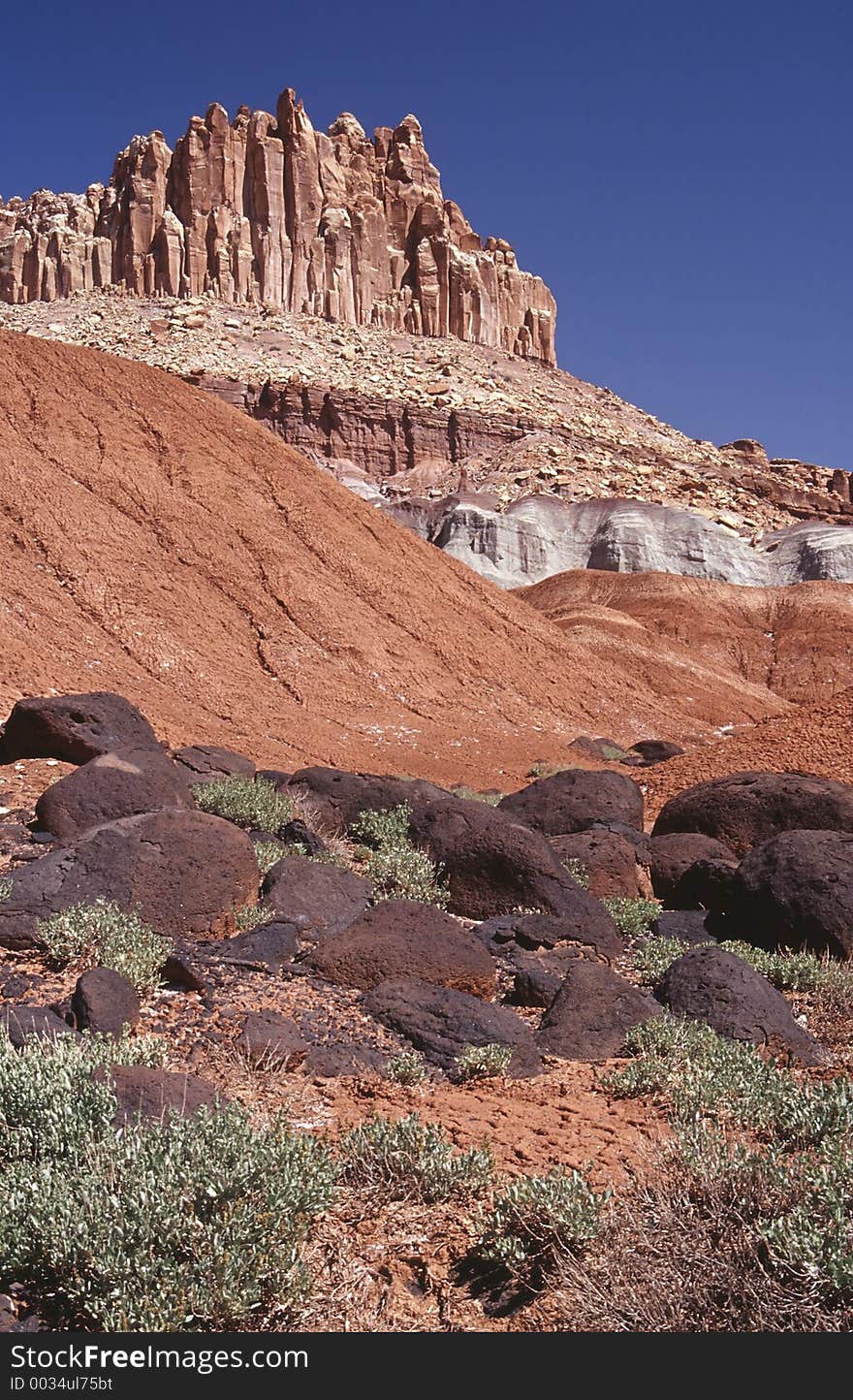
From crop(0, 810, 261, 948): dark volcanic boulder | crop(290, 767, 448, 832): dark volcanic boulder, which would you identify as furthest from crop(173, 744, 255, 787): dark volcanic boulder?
crop(0, 810, 261, 948): dark volcanic boulder

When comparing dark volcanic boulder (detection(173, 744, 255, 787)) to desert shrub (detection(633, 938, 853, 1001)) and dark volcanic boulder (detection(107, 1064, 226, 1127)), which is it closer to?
desert shrub (detection(633, 938, 853, 1001))

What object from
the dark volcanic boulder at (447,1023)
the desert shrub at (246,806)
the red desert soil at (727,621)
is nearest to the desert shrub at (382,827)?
the desert shrub at (246,806)

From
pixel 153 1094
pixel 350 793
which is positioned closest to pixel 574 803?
pixel 350 793

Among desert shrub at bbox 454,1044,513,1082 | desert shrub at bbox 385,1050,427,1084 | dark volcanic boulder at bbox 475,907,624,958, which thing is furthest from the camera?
→ dark volcanic boulder at bbox 475,907,624,958

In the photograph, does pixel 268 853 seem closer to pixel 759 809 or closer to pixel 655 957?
pixel 655 957

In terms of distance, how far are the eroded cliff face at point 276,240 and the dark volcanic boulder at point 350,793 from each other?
86852mm

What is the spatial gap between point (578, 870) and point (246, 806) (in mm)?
3125

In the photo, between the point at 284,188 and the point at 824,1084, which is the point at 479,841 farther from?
the point at 284,188

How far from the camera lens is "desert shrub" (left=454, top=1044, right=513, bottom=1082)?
16.0 feet

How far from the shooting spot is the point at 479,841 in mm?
8234

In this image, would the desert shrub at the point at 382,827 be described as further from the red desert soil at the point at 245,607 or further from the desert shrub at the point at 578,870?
the red desert soil at the point at 245,607

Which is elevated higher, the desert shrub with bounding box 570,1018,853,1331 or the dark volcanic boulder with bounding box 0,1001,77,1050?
the dark volcanic boulder with bounding box 0,1001,77,1050

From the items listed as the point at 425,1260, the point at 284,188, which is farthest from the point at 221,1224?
the point at 284,188

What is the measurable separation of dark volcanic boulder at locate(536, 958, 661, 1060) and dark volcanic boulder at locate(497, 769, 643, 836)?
481cm
